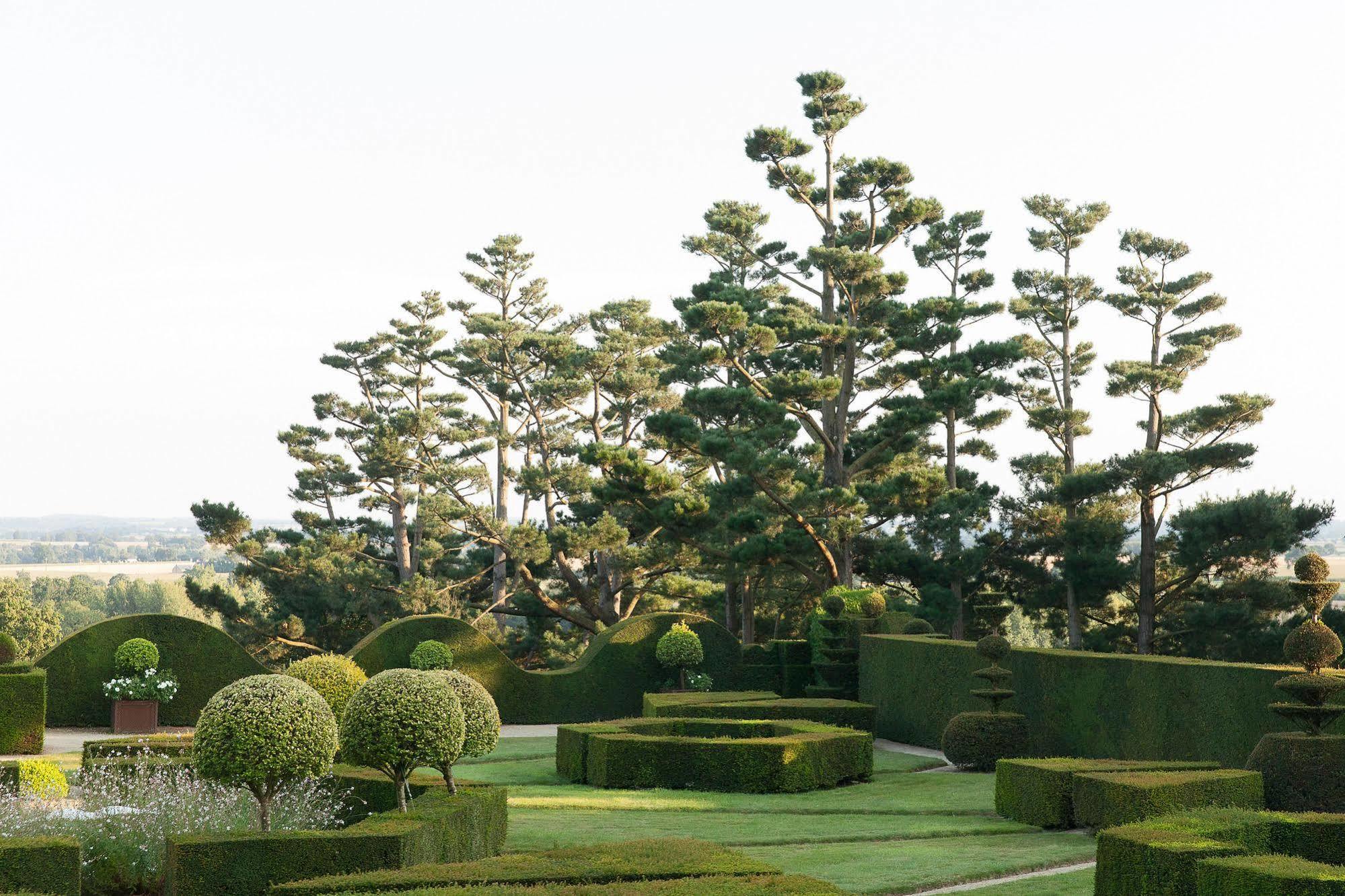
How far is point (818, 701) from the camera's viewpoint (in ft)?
65.0

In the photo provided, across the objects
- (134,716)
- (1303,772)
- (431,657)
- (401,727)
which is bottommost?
(134,716)

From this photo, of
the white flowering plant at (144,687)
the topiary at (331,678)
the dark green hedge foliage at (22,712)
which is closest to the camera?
the topiary at (331,678)

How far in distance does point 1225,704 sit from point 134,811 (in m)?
10.1

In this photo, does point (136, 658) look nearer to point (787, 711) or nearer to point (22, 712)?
point (22, 712)

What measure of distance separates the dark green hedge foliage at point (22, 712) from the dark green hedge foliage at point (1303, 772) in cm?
1560

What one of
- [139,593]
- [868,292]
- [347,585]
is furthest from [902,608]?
[139,593]

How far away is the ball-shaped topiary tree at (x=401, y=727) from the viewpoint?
10.0 m

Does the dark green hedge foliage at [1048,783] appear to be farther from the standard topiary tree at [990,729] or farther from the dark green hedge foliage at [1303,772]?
the standard topiary tree at [990,729]

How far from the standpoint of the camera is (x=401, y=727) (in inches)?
393

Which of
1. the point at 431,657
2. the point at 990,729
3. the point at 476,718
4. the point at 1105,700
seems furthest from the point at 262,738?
the point at 431,657

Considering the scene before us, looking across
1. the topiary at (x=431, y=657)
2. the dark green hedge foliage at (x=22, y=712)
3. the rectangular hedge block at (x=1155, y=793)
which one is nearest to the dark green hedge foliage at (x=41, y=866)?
the rectangular hedge block at (x=1155, y=793)

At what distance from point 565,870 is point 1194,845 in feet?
13.2

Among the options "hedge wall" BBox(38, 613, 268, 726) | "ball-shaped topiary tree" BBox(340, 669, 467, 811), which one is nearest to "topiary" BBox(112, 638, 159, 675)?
"hedge wall" BBox(38, 613, 268, 726)

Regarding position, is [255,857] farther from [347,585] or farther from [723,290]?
[347,585]
